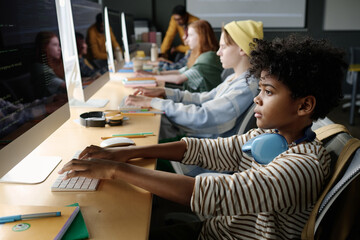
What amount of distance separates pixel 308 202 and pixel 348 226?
0.11 metres

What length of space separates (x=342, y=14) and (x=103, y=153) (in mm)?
5716

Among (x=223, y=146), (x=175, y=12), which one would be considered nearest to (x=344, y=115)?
(x=175, y=12)

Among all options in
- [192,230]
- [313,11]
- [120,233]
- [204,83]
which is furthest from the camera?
[313,11]

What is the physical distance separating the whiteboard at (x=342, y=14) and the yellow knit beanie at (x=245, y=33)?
454cm

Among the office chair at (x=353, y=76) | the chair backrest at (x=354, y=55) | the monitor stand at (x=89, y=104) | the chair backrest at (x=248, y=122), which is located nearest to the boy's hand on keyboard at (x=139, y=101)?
the monitor stand at (x=89, y=104)

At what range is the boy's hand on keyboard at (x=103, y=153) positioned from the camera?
39.9 inches

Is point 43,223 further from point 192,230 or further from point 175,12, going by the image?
point 175,12

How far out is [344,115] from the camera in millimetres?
4742

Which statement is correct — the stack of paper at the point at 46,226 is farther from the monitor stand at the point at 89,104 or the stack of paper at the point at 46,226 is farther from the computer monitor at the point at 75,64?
the monitor stand at the point at 89,104

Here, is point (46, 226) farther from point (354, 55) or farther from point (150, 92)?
point (354, 55)

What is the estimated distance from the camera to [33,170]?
1.02 meters

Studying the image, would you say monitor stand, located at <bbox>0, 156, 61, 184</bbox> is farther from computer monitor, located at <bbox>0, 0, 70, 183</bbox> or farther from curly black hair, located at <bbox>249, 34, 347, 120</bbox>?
curly black hair, located at <bbox>249, 34, 347, 120</bbox>

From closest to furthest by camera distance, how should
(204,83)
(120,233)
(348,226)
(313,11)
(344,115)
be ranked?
(120,233) < (348,226) < (204,83) < (344,115) < (313,11)

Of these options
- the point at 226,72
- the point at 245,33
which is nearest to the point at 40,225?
the point at 245,33
